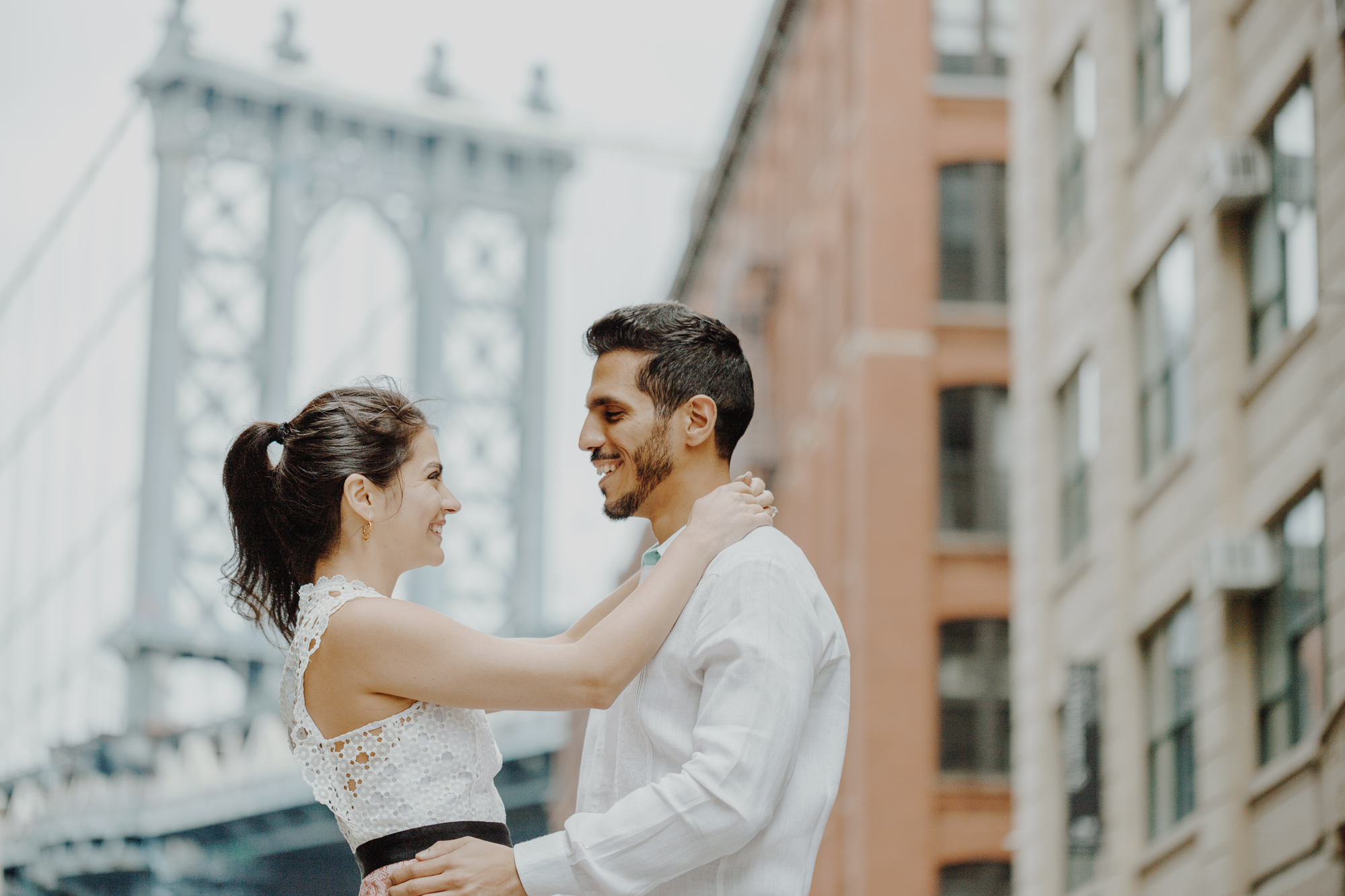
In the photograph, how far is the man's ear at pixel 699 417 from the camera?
11.6ft

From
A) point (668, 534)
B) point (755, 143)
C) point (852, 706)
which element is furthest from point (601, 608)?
point (755, 143)

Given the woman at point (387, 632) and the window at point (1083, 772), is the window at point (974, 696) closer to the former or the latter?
the window at point (1083, 772)

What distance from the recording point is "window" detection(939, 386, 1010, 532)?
94.0 feet

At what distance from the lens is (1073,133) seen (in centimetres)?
2109

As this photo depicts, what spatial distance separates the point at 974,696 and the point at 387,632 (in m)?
25.0

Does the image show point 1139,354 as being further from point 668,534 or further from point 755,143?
point 755,143

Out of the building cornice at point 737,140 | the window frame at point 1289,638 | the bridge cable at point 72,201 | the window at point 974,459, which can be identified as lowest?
the window frame at point 1289,638

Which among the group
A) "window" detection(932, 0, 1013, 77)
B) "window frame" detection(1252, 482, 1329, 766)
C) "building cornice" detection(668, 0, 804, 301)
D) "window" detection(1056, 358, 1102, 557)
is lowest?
"window frame" detection(1252, 482, 1329, 766)

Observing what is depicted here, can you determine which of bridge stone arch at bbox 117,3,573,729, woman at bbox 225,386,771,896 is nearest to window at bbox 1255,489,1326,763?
woman at bbox 225,386,771,896

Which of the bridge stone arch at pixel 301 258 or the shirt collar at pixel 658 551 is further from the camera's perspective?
the bridge stone arch at pixel 301 258

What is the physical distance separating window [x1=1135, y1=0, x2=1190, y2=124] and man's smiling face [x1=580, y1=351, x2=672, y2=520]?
14.5 meters

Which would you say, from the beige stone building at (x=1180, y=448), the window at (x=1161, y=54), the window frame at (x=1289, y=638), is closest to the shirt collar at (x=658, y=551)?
the beige stone building at (x=1180, y=448)

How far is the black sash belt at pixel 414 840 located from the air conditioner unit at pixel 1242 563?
Result: 500 inches

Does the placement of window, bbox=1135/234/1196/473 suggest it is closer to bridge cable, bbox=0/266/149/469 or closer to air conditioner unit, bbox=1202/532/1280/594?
air conditioner unit, bbox=1202/532/1280/594
